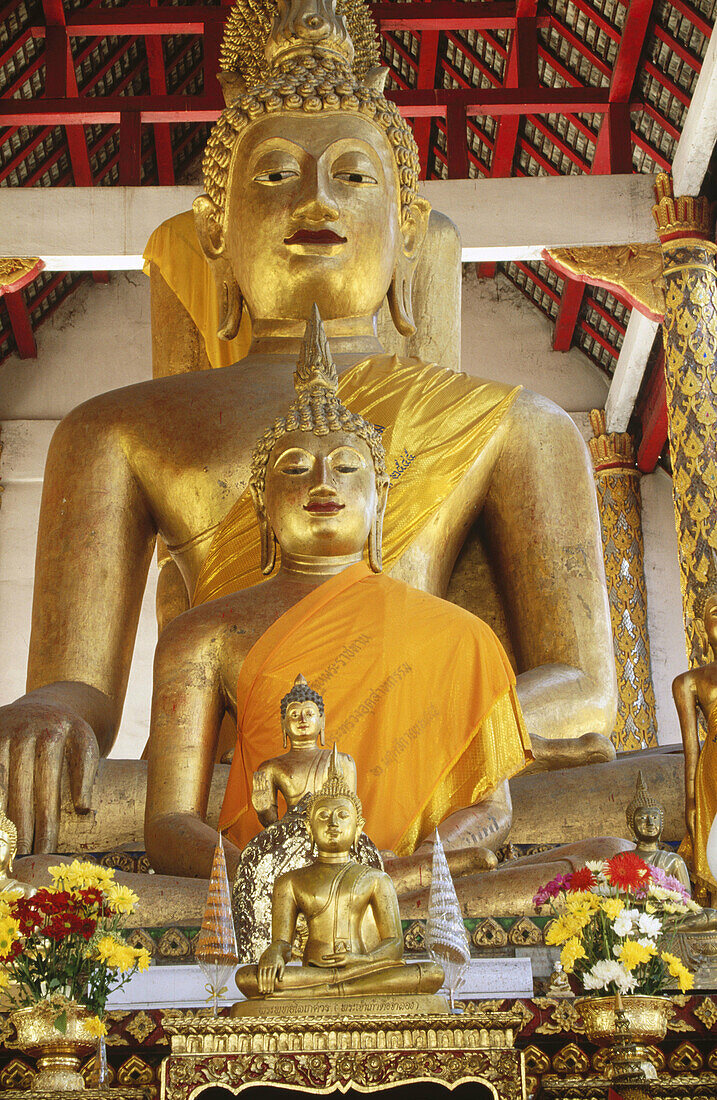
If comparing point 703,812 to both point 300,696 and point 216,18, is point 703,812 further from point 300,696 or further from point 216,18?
point 216,18

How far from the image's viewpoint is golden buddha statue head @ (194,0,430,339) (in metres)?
3.96

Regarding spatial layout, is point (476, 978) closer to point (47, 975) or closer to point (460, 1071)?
point (460, 1071)

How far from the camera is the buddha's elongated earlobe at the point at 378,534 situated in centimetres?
328

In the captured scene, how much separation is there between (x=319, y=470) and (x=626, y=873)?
124cm

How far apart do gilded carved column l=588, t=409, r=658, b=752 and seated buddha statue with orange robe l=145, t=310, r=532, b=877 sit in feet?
21.1

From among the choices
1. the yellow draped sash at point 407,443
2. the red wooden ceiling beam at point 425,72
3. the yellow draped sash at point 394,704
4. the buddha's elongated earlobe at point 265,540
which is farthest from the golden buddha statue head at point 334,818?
the red wooden ceiling beam at point 425,72

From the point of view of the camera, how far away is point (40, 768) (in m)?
3.04

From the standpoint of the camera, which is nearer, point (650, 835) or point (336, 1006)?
point (336, 1006)

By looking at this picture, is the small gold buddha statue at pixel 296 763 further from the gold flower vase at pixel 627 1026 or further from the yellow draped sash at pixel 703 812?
the yellow draped sash at pixel 703 812

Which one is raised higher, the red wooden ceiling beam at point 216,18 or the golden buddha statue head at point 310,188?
the golden buddha statue head at point 310,188

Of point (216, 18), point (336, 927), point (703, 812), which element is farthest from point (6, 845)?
point (216, 18)

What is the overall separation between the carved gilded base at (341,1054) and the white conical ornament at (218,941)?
24 centimetres

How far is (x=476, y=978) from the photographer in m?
2.23

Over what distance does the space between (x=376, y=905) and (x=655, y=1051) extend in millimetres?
412
